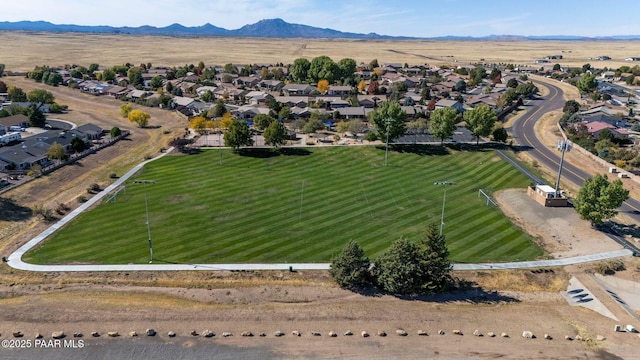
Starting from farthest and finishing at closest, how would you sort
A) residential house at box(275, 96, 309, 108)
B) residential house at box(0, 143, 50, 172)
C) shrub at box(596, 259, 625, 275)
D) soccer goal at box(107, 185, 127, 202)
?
residential house at box(275, 96, 309, 108) → residential house at box(0, 143, 50, 172) → soccer goal at box(107, 185, 127, 202) → shrub at box(596, 259, 625, 275)

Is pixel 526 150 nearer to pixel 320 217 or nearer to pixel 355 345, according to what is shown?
pixel 320 217

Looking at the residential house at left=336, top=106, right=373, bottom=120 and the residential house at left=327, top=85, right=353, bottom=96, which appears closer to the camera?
the residential house at left=336, top=106, right=373, bottom=120

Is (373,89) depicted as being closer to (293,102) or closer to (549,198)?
(293,102)

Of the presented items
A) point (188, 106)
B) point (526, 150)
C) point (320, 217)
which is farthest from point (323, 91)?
point (320, 217)

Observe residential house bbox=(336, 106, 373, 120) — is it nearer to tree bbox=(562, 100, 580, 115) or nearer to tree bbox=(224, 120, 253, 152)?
tree bbox=(224, 120, 253, 152)

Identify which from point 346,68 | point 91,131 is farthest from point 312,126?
point 346,68

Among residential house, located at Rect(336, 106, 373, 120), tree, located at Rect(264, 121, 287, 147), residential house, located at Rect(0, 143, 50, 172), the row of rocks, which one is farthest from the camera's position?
residential house, located at Rect(336, 106, 373, 120)

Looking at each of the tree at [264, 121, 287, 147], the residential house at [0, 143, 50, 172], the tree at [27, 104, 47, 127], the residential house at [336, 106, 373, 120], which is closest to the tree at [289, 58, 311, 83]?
the residential house at [336, 106, 373, 120]
